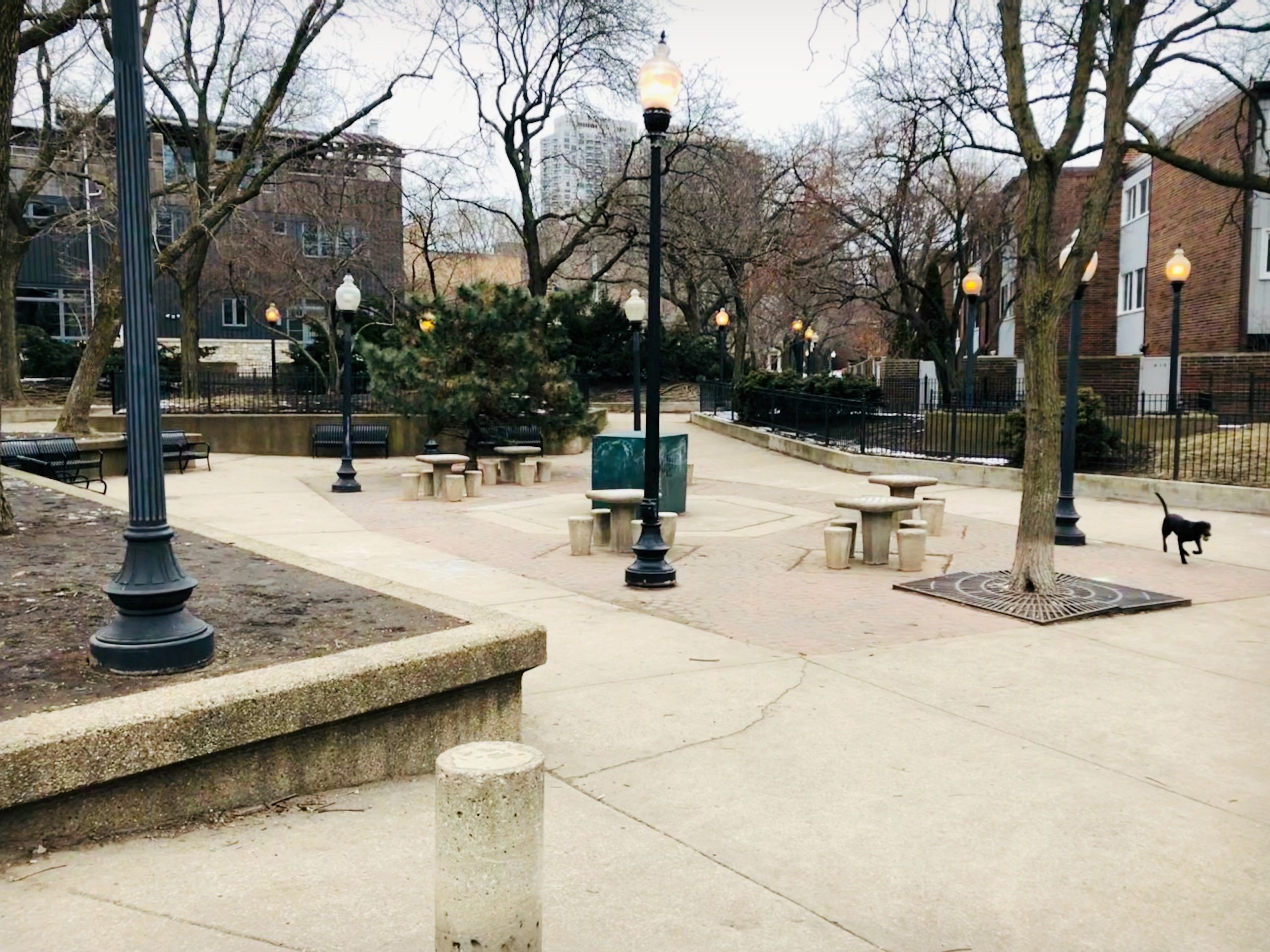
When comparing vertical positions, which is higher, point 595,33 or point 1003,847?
point 595,33

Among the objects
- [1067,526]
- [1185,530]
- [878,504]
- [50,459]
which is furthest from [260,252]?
[1185,530]

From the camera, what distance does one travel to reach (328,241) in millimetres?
44875

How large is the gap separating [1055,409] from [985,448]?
42.4 feet

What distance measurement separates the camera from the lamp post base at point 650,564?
9.83 m

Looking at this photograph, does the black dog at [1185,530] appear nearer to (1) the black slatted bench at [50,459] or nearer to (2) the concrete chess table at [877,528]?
(2) the concrete chess table at [877,528]

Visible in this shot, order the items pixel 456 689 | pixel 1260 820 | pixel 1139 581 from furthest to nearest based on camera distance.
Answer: pixel 1139 581, pixel 456 689, pixel 1260 820

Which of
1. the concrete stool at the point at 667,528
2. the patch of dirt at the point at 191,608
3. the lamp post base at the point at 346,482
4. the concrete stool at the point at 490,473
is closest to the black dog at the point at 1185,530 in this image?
the concrete stool at the point at 667,528

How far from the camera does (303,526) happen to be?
1387 cm

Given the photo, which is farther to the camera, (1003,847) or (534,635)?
(534,635)

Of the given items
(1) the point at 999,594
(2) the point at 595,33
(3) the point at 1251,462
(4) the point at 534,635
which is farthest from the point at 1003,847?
(2) the point at 595,33

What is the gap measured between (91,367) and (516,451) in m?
10.4

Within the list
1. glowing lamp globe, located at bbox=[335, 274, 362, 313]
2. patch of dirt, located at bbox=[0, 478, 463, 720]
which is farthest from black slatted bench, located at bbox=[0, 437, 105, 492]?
patch of dirt, located at bbox=[0, 478, 463, 720]

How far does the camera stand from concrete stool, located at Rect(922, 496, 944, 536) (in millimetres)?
13492

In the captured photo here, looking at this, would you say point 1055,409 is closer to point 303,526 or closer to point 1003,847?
point 1003,847
